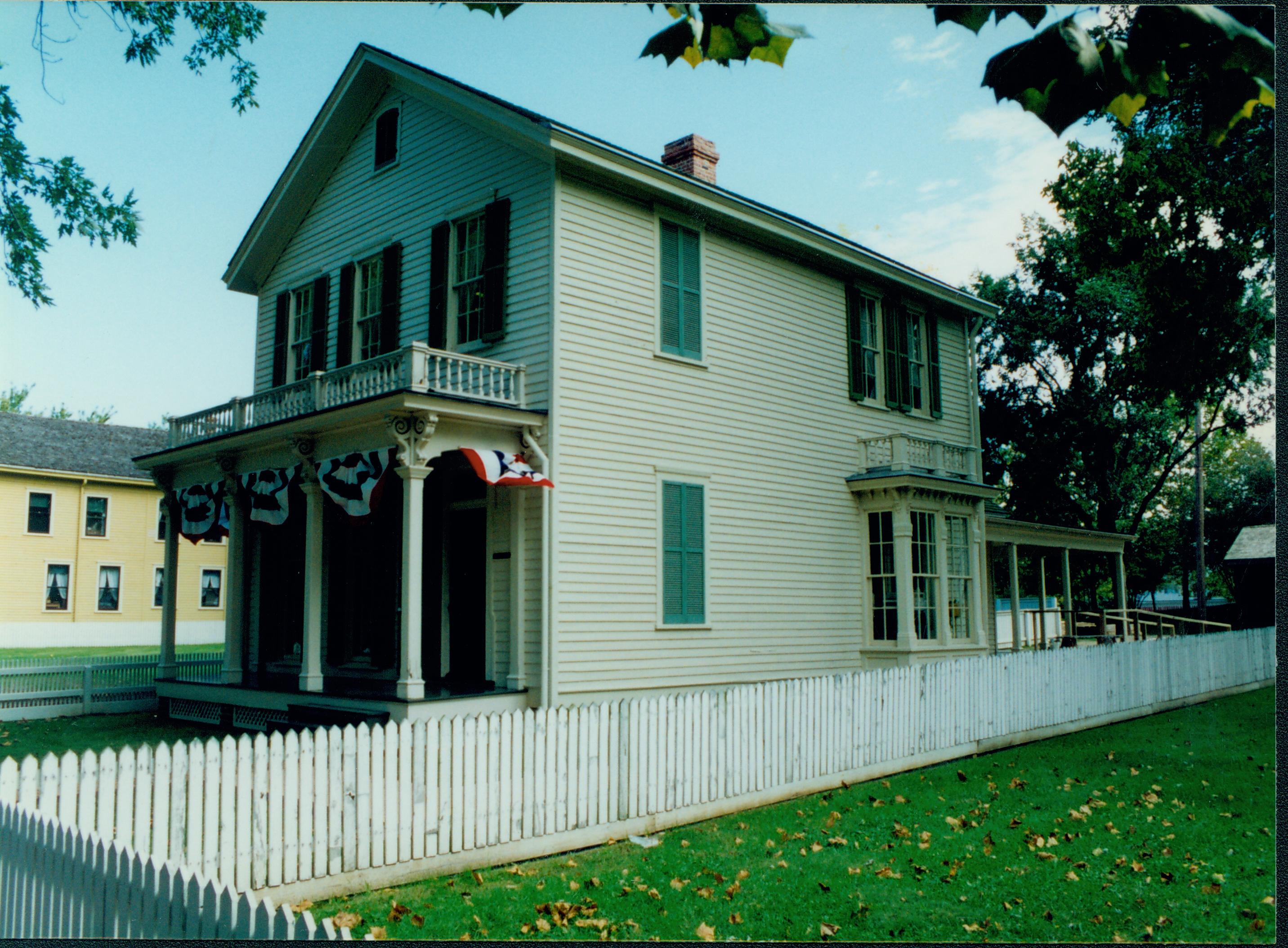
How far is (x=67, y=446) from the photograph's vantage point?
98.8 feet

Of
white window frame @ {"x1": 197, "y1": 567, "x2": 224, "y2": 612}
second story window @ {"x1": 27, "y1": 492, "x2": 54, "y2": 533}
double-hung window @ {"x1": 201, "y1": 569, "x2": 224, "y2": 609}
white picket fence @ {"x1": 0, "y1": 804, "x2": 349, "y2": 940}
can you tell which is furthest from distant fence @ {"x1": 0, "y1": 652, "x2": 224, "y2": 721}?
double-hung window @ {"x1": 201, "y1": 569, "x2": 224, "y2": 609}

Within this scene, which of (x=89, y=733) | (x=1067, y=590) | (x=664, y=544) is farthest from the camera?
(x=1067, y=590)

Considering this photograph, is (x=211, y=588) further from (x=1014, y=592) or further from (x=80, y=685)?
(x=1014, y=592)

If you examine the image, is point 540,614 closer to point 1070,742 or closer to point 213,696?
point 213,696

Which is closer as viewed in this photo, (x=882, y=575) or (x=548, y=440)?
(x=548, y=440)

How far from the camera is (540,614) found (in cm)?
1127

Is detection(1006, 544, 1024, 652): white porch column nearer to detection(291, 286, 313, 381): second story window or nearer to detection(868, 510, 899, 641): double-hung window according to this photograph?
detection(868, 510, 899, 641): double-hung window

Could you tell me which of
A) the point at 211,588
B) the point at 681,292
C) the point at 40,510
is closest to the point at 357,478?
the point at 681,292

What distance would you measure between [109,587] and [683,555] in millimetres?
25303

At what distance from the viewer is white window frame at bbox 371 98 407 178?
47.0 feet

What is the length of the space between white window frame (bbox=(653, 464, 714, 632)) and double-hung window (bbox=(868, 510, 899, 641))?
3.71 meters

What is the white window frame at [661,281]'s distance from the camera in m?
12.6

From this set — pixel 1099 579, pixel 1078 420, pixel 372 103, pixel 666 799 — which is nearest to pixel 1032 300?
pixel 1078 420

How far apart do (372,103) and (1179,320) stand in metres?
12.1
